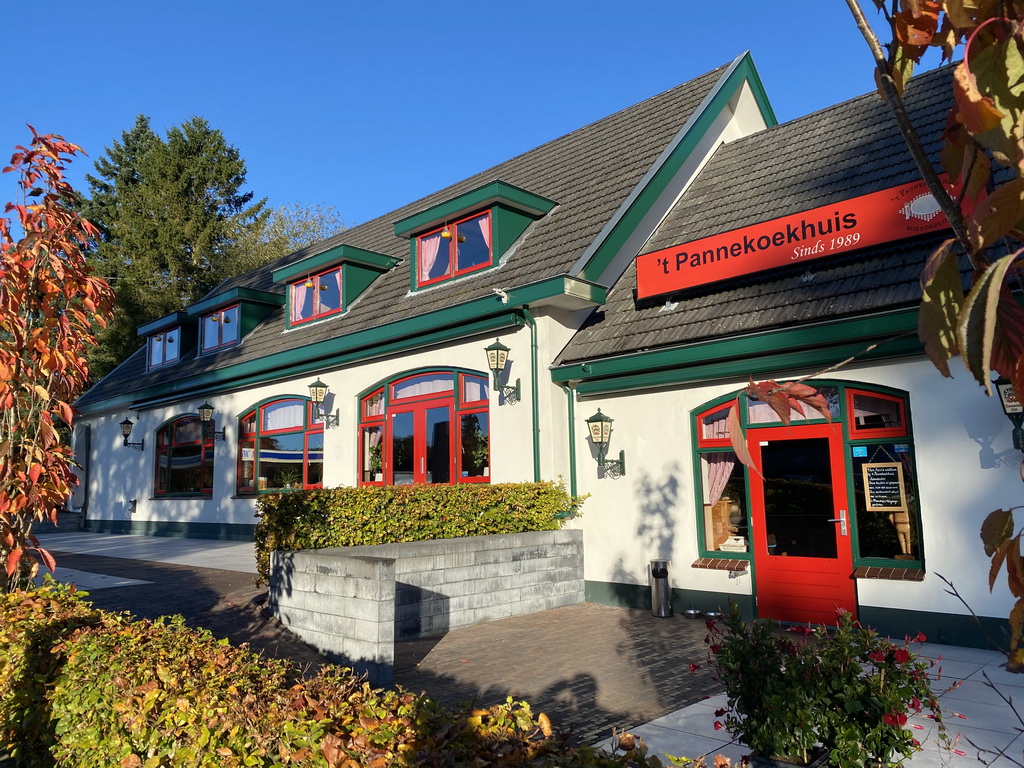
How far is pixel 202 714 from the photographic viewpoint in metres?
3.41

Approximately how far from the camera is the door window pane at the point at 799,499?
920 cm

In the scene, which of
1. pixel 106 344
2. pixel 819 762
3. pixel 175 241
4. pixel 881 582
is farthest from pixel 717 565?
pixel 175 241

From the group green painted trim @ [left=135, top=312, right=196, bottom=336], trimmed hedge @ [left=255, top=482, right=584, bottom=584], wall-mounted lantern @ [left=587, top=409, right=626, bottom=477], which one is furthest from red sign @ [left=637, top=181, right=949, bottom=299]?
green painted trim @ [left=135, top=312, right=196, bottom=336]

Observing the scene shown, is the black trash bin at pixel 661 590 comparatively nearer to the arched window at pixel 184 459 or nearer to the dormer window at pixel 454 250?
the dormer window at pixel 454 250

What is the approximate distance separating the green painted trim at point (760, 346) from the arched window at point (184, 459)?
12.4m

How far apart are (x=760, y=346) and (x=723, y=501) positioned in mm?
2176

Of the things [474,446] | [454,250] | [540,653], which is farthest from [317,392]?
[540,653]

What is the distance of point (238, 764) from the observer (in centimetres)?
306

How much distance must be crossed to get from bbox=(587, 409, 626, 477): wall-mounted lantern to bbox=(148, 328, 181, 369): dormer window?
1664cm

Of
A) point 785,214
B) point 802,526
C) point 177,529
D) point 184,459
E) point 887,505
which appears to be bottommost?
point 177,529

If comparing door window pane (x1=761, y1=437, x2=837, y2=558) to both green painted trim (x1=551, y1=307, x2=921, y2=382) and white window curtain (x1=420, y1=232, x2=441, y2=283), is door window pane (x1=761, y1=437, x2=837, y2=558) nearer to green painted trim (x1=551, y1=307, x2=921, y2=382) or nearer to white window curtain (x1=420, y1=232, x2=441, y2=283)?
green painted trim (x1=551, y1=307, x2=921, y2=382)

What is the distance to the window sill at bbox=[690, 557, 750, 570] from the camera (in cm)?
967

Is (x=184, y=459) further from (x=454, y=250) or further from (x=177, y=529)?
(x=454, y=250)

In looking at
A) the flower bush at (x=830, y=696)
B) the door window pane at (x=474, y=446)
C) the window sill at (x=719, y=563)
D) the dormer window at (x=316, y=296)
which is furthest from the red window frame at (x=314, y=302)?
the flower bush at (x=830, y=696)
